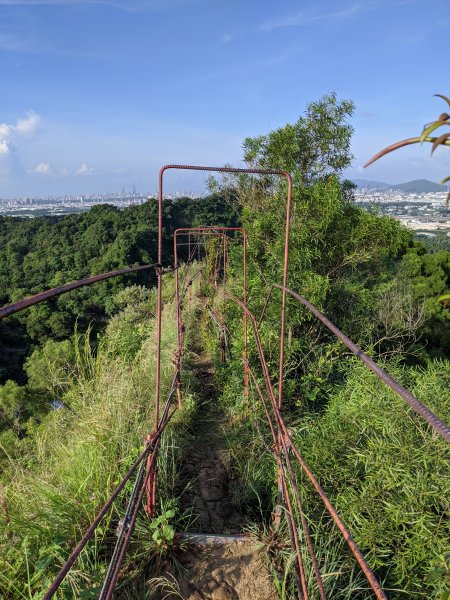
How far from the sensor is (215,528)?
2.19m

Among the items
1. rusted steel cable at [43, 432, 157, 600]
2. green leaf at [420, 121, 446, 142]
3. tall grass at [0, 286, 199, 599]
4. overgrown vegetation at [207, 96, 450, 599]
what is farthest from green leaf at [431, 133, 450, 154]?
tall grass at [0, 286, 199, 599]

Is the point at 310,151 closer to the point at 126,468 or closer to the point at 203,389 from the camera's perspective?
the point at 203,389

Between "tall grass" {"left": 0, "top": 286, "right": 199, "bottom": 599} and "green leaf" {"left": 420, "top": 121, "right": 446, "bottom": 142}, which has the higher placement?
"green leaf" {"left": 420, "top": 121, "right": 446, "bottom": 142}

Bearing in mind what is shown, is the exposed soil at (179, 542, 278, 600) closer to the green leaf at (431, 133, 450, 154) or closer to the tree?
the green leaf at (431, 133, 450, 154)

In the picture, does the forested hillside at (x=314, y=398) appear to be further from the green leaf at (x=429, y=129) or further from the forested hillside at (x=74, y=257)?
the forested hillside at (x=74, y=257)

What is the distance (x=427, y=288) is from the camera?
894 cm

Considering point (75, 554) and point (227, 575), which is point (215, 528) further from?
point (75, 554)

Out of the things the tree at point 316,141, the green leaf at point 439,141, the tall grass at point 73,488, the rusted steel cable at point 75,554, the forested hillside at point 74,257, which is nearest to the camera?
the green leaf at point 439,141

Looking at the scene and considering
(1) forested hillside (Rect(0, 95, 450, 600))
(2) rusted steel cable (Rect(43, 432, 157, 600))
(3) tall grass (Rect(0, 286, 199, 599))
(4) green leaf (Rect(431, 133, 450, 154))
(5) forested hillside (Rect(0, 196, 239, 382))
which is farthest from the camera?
(5) forested hillside (Rect(0, 196, 239, 382))

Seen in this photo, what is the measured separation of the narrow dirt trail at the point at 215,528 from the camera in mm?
1727

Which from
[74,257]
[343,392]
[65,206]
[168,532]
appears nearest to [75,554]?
[168,532]

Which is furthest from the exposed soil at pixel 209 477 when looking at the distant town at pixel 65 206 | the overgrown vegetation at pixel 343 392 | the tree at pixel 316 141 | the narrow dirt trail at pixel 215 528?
the distant town at pixel 65 206

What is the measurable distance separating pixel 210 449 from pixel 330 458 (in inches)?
41.6

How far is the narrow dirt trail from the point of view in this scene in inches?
68.0
